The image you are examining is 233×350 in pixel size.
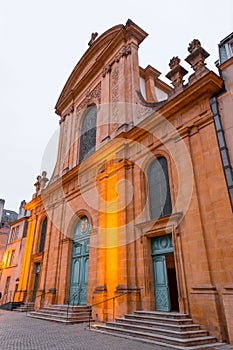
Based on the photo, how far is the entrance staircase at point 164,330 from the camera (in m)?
5.46

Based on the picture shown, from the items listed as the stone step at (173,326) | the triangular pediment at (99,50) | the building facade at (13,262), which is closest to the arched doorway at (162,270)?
the stone step at (173,326)

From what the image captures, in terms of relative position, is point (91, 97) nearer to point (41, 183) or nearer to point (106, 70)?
point (106, 70)

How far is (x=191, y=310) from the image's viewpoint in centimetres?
681

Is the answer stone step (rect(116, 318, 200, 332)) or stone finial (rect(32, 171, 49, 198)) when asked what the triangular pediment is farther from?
stone step (rect(116, 318, 200, 332))

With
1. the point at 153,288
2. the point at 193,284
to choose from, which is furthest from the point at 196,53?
the point at 153,288

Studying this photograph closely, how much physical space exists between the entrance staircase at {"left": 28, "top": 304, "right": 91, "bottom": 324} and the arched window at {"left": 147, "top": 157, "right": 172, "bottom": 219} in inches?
182

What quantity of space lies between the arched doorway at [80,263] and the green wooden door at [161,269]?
4.21 m

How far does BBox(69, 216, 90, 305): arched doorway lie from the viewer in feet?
38.0

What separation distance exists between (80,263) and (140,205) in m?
4.85

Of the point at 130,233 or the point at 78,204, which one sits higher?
the point at 78,204

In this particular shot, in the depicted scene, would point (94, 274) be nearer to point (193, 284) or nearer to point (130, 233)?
point (130, 233)

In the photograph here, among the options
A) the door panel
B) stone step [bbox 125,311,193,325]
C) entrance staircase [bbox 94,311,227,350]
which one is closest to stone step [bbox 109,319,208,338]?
entrance staircase [bbox 94,311,227,350]

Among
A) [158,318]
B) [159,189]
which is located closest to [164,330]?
[158,318]

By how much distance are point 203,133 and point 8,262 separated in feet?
64.6
